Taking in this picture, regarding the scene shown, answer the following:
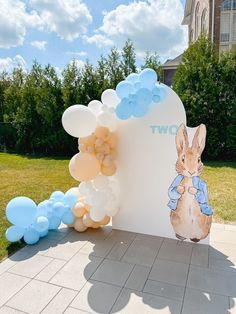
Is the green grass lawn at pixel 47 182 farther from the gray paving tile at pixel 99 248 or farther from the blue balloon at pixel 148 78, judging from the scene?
the blue balloon at pixel 148 78

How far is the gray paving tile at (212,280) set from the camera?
106 inches

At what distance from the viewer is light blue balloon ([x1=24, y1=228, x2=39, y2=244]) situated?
3.63m

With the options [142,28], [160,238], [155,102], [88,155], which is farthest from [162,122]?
[142,28]

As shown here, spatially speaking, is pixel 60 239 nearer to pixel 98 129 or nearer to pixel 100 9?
pixel 98 129

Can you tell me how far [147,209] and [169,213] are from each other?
0.33 m

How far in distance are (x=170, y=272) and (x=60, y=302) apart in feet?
4.12

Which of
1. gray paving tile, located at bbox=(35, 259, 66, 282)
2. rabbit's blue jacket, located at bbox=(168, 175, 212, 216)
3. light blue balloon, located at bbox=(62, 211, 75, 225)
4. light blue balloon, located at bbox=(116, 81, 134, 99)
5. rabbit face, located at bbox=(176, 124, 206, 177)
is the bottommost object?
gray paving tile, located at bbox=(35, 259, 66, 282)

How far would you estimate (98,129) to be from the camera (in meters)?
3.55

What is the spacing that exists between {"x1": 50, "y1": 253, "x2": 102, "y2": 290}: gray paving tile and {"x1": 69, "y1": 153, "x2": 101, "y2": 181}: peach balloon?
1.02m

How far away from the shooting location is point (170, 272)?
118 inches

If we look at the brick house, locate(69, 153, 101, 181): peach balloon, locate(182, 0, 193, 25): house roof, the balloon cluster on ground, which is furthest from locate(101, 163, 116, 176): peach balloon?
locate(182, 0, 193, 25): house roof

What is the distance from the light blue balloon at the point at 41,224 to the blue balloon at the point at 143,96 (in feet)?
6.97

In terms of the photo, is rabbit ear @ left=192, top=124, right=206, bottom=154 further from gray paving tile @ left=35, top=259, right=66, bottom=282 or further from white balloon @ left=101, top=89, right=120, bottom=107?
gray paving tile @ left=35, top=259, right=66, bottom=282

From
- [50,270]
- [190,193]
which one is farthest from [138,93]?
[50,270]
